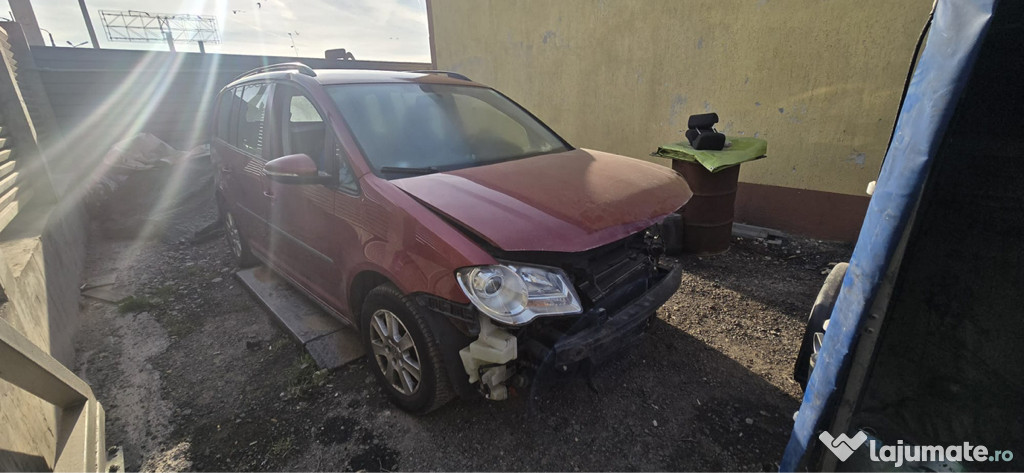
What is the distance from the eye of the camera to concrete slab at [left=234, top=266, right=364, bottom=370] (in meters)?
2.71

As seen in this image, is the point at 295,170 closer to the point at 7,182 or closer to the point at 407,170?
the point at 407,170

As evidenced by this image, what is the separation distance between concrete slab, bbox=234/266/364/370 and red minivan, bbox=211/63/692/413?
261 millimetres

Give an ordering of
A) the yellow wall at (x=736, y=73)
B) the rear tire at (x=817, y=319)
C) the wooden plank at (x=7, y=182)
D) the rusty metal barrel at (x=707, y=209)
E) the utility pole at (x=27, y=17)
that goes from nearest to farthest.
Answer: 1. the rear tire at (x=817, y=319)
2. the wooden plank at (x=7, y=182)
3. the yellow wall at (x=736, y=73)
4. the rusty metal barrel at (x=707, y=209)
5. the utility pole at (x=27, y=17)

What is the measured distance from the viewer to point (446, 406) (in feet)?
7.54

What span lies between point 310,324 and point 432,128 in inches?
63.7

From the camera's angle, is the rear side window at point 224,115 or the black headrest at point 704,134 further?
the rear side window at point 224,115

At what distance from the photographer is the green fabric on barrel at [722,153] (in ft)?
11.4

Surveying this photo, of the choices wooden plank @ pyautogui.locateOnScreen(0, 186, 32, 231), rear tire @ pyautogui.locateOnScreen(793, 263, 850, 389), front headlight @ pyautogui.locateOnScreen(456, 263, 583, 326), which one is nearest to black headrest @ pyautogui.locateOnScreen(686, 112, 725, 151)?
rear tire @ pyautogui.locateOnScreen(793, 263, 850, 389)

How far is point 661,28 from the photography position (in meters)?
4.81

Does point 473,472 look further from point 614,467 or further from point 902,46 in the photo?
point 902,46

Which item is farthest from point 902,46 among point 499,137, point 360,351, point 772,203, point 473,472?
point 360,351
